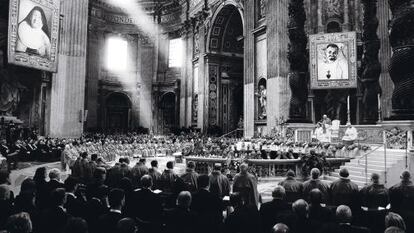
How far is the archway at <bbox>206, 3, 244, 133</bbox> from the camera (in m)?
30.5

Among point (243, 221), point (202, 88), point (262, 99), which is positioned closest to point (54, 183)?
point (243, 221)

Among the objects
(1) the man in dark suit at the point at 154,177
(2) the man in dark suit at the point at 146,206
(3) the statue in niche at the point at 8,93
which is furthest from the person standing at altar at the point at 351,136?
(3) the statue in niche at the point at 8,93

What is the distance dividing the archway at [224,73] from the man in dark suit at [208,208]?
2470 cm

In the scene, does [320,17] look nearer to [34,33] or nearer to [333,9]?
[333,9]

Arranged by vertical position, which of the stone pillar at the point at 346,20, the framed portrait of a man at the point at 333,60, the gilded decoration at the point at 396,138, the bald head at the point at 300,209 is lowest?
the bald head at the point at 300,209

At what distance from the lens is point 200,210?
4.84 metres

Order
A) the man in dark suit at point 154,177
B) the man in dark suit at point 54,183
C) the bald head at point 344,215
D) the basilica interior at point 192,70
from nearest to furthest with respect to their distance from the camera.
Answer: the bald head at point 344,215 < the man in dark suit at point 54,183 < the man in dark suit at point 154,177 < the basilica interior at point 192,70

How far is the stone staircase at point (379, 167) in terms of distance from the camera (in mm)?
9664

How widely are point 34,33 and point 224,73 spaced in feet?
57.4

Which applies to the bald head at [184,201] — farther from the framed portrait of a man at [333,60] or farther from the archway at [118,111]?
the archway at [118,111]

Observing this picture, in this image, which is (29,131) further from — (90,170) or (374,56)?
(374,56)

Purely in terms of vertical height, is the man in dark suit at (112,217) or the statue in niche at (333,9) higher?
the statue in niche at (333,9)

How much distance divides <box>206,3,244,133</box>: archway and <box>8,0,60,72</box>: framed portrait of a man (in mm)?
14734

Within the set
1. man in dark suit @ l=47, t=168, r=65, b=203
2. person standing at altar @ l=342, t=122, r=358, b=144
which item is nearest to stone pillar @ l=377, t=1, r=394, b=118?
person standing at altar @ l=342, t=122, r=358, b=144
